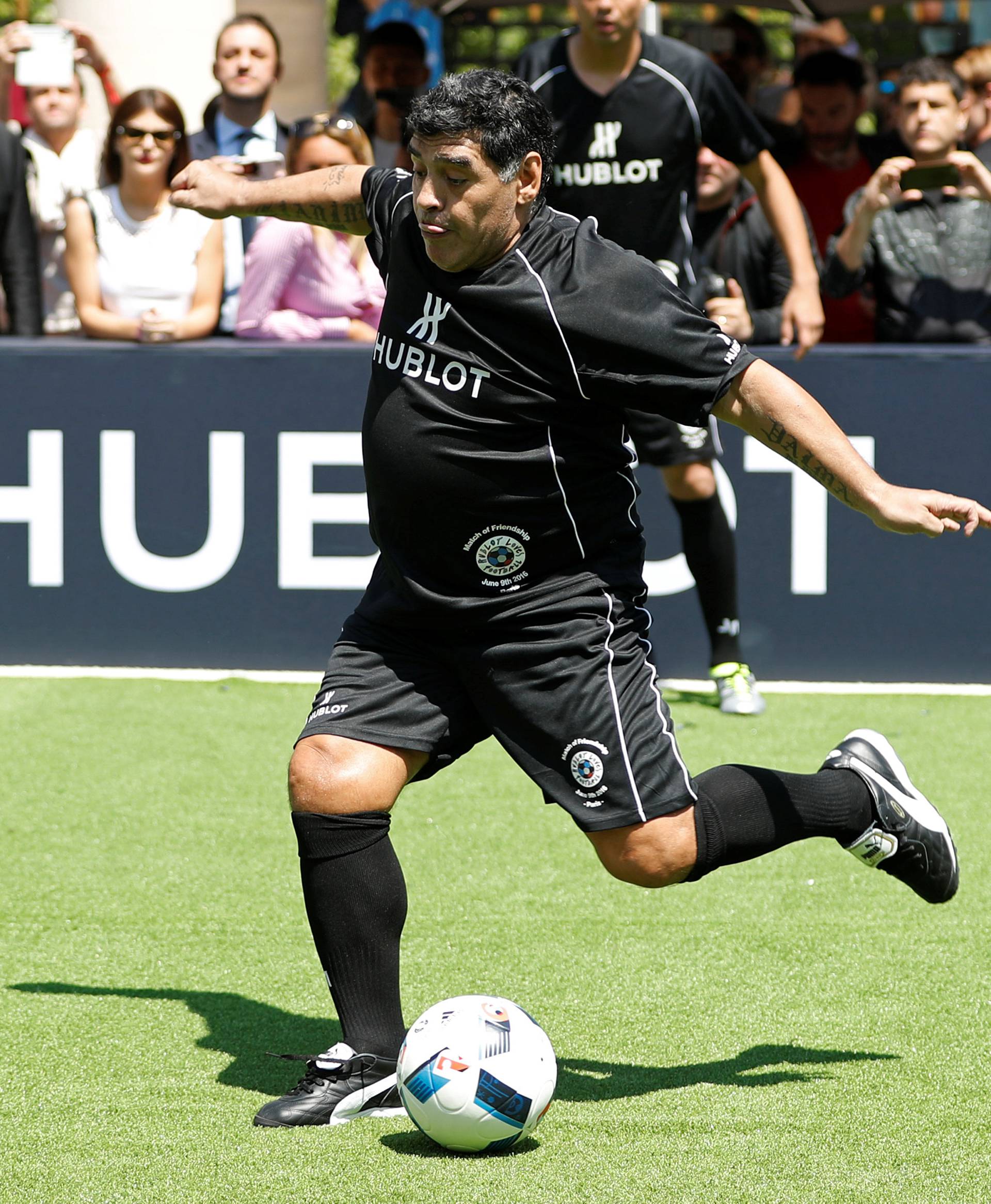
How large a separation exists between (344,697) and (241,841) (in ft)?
6.12

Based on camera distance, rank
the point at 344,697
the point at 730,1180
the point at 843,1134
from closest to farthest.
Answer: the point at 730,1180, the point at 843,1134, the point at 344,697

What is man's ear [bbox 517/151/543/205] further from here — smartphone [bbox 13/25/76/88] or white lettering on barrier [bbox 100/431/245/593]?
smartphone [bbox 13/25/76/88]

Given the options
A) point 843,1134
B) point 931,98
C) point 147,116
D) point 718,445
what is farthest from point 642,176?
point 843,1134

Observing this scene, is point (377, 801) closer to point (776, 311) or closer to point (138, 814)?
point (138, 814)

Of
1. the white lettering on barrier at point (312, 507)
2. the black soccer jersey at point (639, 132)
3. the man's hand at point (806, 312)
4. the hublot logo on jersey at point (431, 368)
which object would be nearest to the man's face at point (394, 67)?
the white lettering on barrier at point (312, 507)

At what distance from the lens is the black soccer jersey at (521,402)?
11.6 feet

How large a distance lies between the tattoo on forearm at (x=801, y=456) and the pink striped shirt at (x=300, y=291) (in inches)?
177

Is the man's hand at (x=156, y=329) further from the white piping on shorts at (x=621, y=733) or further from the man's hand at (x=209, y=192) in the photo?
the white piping on shorts at (x=621, y=733)

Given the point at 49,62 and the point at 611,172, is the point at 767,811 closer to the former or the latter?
the point at 611,172

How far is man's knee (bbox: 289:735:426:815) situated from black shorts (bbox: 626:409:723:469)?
3304 mm

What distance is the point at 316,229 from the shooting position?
25.5 feet

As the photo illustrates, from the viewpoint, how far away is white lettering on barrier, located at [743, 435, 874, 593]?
754 centimetres

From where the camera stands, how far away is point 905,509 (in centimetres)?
347

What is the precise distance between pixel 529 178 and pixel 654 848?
4.42 ft
